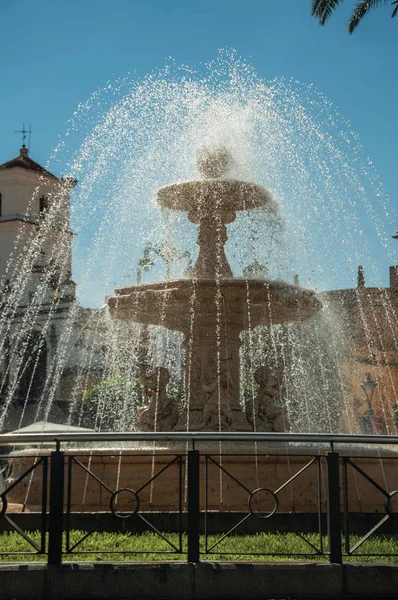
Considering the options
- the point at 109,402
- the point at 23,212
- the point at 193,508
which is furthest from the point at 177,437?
the point at 23,212

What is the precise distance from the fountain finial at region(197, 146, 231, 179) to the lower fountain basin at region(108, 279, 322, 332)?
225cm

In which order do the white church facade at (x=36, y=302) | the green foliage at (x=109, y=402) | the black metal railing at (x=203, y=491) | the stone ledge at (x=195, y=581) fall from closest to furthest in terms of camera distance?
the stone ledge at (x=195, y=581) < the black metal railing at (x=203, y=491) < the green foliage at (x=109, y=402) < the white church facade at (x=36, y=302)

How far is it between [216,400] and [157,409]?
73cm

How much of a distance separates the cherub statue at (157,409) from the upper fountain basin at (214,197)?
215 centimetres

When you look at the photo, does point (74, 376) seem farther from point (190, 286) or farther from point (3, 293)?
point (190, 286)

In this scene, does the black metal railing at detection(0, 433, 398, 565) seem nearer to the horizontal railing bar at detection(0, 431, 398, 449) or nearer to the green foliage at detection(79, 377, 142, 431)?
the horizontal railing bar at detection(0, 431, 398, 449)

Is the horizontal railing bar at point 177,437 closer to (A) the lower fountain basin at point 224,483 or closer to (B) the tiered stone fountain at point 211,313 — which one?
(A) the lower fountain basin at point 224,483

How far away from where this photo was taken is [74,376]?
117 ft

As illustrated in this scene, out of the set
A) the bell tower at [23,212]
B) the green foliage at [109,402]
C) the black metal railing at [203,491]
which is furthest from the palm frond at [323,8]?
the bell tower at [23,212]

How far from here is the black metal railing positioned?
492cm

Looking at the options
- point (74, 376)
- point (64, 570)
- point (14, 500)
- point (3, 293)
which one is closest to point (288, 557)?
point (64, 570)

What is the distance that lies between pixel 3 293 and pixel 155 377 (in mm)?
31403

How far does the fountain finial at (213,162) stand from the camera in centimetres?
1146

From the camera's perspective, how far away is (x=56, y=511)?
488cm
